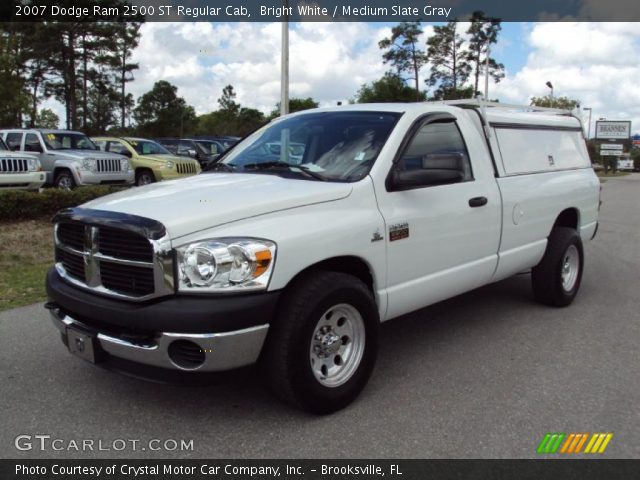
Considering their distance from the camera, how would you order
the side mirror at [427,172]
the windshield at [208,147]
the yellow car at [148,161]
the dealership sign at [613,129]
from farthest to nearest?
1. the dealership sign at [613,129]
2. the windshield at [208,147]
3. the yellow car at [148,161]
4. the side mirror at [427,172]

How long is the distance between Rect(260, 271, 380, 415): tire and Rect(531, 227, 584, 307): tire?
2.71m

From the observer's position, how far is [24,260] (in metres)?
7.95

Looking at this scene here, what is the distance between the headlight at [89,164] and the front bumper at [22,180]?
178 centimetres

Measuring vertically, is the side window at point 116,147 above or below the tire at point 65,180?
above

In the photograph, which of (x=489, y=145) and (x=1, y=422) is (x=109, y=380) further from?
(x=489, y=145)

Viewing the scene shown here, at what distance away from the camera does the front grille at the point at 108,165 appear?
1434 cm

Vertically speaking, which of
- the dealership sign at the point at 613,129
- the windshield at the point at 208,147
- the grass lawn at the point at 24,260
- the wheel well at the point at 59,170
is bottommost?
the grass lawn at the point at 24,260

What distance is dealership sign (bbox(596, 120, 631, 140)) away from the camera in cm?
6256

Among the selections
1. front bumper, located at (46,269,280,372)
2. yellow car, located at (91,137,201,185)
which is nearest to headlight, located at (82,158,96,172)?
yellow car, located at (91,137,201,185)

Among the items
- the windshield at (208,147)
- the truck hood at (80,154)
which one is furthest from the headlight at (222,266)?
the windshield at (208,147)

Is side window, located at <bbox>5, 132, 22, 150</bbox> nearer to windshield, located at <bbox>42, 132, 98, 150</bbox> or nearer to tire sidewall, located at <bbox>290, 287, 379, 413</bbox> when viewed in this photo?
windshield, located at <bbox>42, 132, 98, 150</bbox>

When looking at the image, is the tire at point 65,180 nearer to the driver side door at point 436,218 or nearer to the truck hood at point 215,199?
the truck hood at point 215,199
